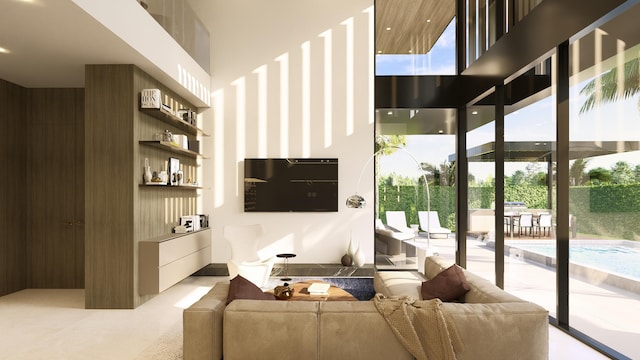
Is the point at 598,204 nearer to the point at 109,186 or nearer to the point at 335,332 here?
the point at 335,332

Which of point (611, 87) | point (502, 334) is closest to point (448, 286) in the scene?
point (502, 334)

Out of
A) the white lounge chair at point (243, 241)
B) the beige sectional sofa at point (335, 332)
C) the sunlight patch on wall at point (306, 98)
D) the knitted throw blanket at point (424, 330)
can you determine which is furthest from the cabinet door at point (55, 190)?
the knitted throw blanket at point (424, 330)

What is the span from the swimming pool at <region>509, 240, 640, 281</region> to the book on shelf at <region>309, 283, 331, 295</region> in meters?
2.35

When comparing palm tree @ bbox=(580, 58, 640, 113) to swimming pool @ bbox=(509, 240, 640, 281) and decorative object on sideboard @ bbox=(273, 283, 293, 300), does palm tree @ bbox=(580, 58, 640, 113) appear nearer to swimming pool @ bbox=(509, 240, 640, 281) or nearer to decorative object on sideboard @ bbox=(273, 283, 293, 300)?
swimming pool @ bbox=(509, 240, 640, 281)

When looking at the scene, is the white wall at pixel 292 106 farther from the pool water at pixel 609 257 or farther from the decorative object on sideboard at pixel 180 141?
the pool water at pixel 609 257

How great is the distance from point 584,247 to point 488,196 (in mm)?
2001

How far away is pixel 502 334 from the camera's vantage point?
213 cm

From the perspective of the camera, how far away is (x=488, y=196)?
18.1ft

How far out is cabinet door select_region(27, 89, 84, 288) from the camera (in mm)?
5570

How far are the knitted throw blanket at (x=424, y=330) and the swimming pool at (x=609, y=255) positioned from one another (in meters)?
1.89

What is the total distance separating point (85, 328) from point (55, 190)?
102 inches

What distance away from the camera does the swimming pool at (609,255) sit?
9.93 ft

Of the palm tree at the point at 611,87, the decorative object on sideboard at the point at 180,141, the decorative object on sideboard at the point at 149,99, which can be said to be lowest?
the decorative object on sideboard at the point at 180,141

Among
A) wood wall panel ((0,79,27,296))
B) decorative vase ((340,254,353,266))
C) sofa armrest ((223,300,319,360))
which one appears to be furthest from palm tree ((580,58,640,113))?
wood wall panel ((0,79,27,296))
